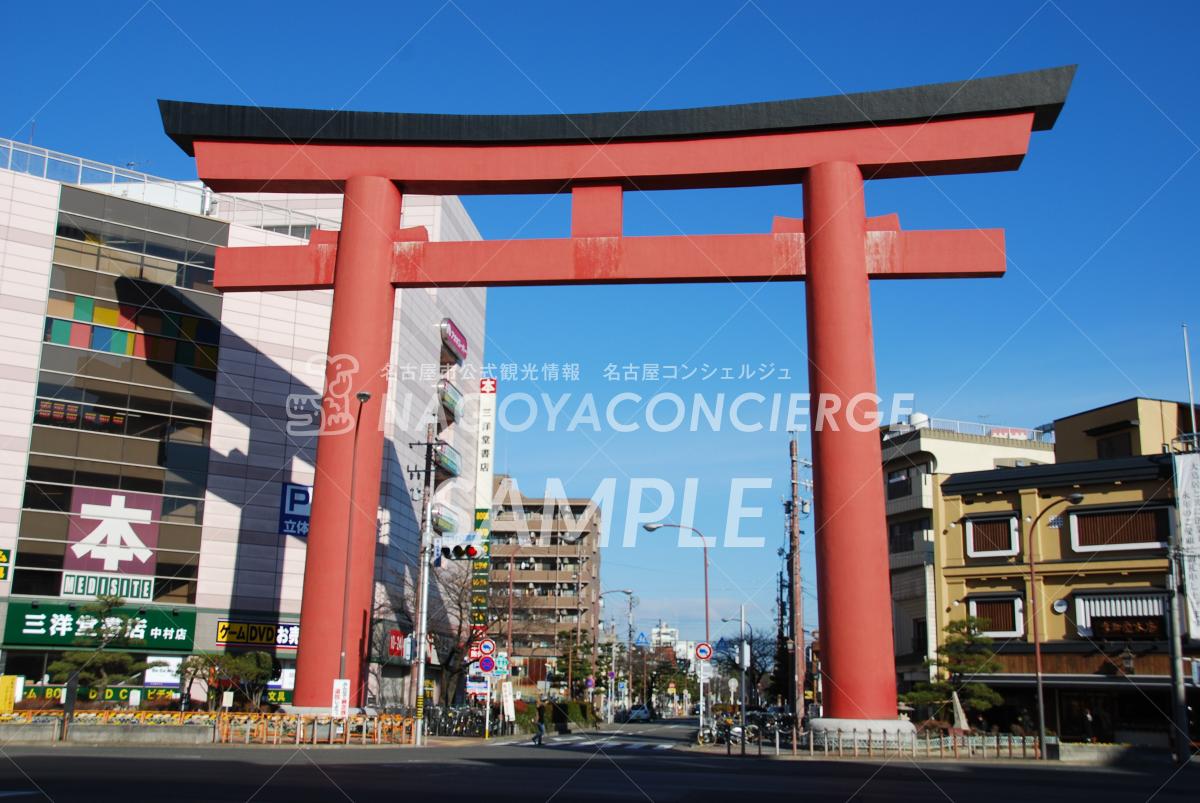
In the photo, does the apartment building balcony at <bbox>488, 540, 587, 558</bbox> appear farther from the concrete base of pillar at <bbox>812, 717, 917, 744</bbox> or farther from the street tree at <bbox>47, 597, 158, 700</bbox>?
the concrete base of pillar at <bbox>812, 717, 917, 744</bbox>

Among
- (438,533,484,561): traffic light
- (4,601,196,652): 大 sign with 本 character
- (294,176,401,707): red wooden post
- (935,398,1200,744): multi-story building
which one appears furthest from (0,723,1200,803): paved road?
(4,601,196,652): 大 sign with 本 character

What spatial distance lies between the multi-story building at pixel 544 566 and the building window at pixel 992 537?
43.6m

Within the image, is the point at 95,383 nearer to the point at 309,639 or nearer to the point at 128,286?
the point at 128,286

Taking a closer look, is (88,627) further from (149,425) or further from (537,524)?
(537,524)

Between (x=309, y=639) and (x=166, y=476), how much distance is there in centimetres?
1876

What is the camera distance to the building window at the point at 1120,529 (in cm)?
3509

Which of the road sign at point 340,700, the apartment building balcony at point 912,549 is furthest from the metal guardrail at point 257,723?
the apartment building balcony at point 912,549

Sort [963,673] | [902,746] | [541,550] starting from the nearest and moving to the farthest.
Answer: [902,746] < [963,673] < [541,550]

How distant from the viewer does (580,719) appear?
53031 millimetres

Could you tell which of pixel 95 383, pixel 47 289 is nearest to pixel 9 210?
pixel 47 289

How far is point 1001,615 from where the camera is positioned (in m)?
38.7

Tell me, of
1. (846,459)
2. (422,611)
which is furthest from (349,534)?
(846,459)

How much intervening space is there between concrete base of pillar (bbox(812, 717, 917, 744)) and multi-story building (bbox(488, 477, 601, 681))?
58239mm

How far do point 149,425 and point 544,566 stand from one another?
52176mm
